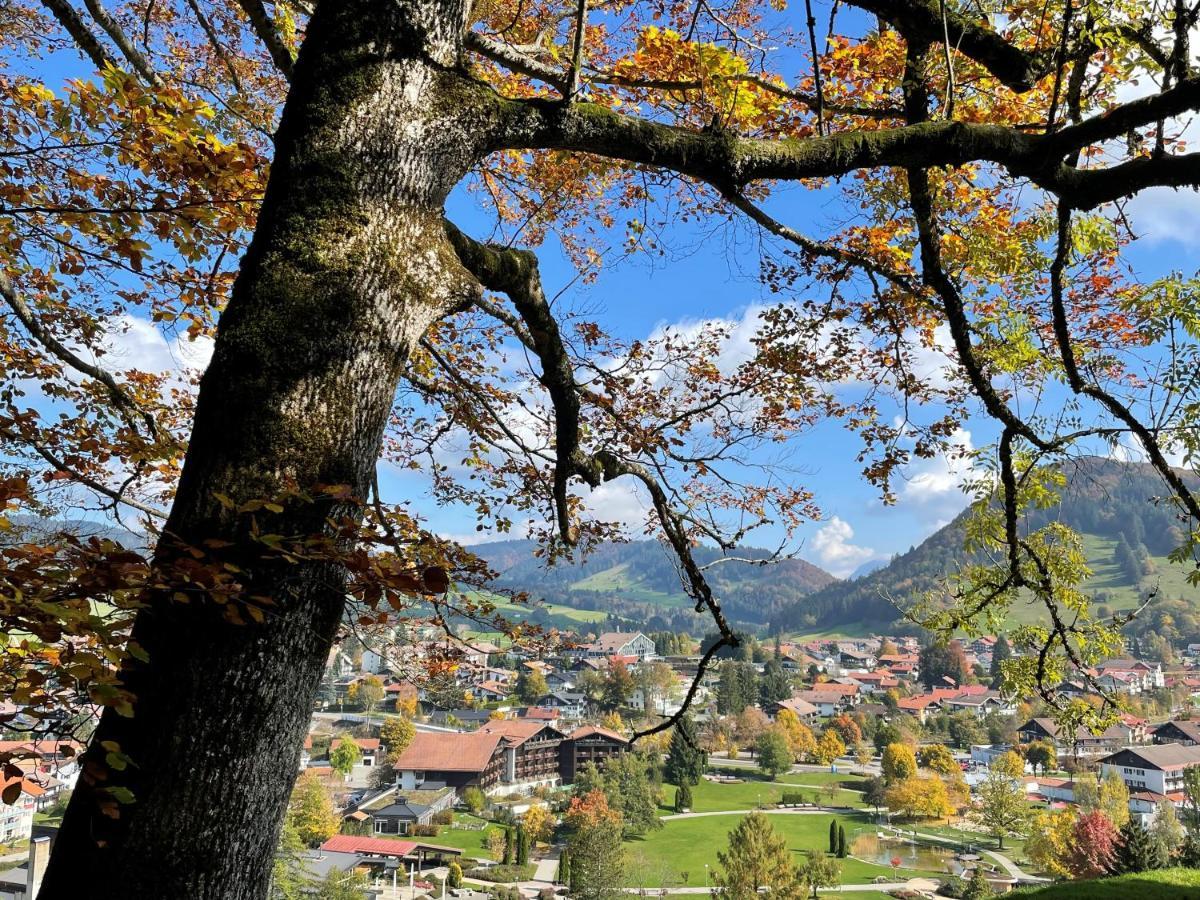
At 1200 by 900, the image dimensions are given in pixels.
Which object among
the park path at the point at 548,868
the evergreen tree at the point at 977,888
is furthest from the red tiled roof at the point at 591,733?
the evergreen tree at the point at 977,888

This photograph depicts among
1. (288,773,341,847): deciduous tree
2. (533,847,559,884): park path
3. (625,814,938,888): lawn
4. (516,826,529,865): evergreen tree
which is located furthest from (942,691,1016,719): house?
(288,773,341,847): deciduous tree

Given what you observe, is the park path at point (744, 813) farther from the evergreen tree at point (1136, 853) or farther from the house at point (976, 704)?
the house at point (976, 704)

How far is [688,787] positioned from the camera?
45281 millimetres

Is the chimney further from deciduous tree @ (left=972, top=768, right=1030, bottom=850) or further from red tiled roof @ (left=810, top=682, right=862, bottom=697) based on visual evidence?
red tiled roof @ (left=810, top=682, right=862, bottom=697)

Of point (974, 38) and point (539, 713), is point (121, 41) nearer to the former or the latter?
point (974, 38)

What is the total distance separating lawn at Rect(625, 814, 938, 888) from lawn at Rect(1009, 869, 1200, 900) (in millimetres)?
21851

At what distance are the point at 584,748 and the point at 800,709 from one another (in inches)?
1091

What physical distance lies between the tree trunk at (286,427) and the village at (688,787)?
2.08 metres

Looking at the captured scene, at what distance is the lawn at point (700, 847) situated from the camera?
33219 millimetres

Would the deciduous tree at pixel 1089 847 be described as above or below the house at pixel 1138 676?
below

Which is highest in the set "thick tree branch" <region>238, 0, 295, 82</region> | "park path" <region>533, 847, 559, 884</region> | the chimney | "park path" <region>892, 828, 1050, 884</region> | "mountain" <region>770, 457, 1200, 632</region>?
"mountain" <region>770, 457, 1200, 632</region>

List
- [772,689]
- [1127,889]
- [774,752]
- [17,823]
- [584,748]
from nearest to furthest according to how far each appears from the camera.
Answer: [1127,889] < [17,823] < [774,752] < [584,748] < [772,689]

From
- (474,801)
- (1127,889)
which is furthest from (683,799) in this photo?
(1127,889)

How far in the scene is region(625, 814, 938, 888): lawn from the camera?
33219 millimetres
